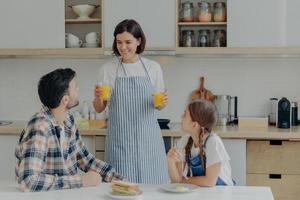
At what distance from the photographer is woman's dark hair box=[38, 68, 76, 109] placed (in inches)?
93.4

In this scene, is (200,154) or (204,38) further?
(204,38)

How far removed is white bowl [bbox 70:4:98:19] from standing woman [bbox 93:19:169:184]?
3.25 feet

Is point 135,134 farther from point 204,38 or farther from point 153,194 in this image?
point 204,38

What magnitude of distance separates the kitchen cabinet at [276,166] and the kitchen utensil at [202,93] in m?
0.66

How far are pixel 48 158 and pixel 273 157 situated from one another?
→ 6.36 feet

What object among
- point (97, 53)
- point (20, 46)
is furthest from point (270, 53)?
point (20, 46)

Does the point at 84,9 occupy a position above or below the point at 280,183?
above

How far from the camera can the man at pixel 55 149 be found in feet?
7.22

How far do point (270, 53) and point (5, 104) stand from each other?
7.23 feet

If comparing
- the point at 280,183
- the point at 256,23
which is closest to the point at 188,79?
the point at 256,23

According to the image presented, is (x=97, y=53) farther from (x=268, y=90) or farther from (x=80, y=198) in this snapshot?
(x=80, y=198)

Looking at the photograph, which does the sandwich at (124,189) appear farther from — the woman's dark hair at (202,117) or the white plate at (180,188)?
the woman's dark hair at (202,117)

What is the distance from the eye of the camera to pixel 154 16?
13.2 ft

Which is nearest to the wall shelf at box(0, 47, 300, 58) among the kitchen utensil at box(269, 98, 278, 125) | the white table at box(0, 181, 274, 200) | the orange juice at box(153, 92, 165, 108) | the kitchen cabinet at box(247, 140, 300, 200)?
the kitchen utensil at box(269, 98, 278, 125)
